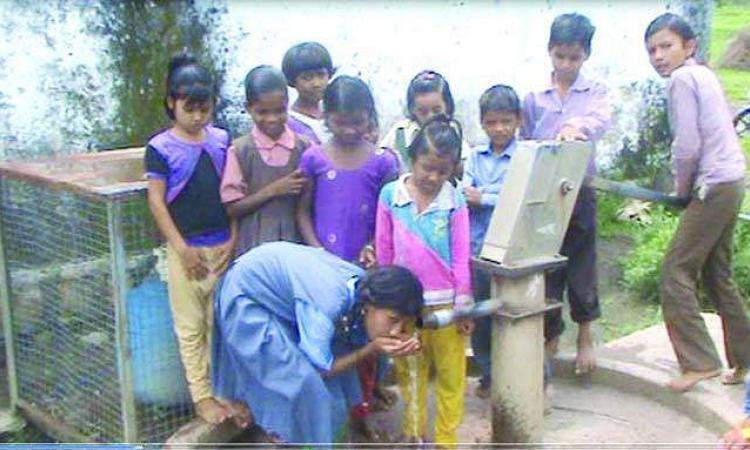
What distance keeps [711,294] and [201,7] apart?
3182 millimetres

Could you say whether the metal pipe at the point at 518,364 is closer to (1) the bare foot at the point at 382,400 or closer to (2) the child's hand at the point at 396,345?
(2) the child's hand at the point at 396,345

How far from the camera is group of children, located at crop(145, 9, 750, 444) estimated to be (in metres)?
3.24

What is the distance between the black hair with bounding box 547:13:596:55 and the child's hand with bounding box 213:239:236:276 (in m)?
1.46

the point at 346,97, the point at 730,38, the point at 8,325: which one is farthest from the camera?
the point at 730,38

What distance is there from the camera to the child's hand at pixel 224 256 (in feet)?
11.4

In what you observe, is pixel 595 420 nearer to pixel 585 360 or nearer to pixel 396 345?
pixel 585 360

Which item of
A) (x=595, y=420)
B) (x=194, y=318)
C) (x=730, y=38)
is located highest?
(x=730, y=38)

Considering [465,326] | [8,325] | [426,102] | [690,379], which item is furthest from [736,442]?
[8,325]

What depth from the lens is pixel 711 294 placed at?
3.80 metres

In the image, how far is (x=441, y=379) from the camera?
3336 millimetres

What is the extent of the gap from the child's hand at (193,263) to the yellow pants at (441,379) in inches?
30.3

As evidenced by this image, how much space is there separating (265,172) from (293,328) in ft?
2.05

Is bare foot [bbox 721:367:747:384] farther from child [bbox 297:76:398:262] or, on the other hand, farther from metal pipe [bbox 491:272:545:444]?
child [bbox 297:76:398:262]

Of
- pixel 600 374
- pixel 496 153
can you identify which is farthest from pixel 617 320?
pixel 496 153
